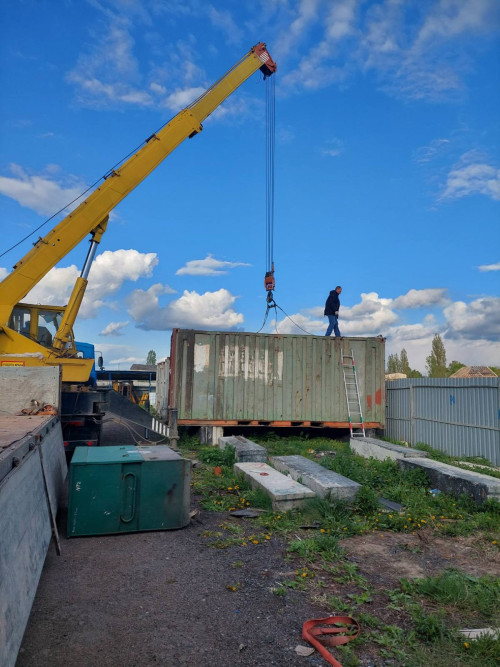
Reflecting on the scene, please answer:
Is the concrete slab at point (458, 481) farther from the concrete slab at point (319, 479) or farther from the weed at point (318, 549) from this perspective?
the weed at point (318, 549)

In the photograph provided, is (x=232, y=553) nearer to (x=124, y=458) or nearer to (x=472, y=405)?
(x=124, y=458)

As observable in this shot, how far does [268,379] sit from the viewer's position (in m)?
13.7

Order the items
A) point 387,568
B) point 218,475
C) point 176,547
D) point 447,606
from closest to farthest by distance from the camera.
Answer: point 447,606, point 387,568, point 176,547, point 218,475

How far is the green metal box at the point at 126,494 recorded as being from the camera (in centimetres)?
547

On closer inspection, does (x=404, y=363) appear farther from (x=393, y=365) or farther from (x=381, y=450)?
(x=381, y=450)

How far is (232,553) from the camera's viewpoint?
202 inches

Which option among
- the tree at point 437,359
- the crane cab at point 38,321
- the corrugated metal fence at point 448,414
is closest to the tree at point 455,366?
the tree at point 437,359

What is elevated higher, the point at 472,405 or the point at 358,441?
the point at 472,405

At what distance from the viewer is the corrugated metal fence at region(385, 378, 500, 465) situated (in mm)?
10547

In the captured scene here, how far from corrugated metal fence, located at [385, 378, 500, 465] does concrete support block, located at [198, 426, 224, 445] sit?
17.2ft

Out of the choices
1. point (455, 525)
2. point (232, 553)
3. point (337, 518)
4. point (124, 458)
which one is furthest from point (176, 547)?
point (455, 525)

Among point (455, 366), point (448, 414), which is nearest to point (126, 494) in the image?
point (448, 414)

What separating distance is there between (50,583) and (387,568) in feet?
10.6

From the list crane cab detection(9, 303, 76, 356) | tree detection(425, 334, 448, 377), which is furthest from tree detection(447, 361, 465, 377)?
crane cab detection(9, 303, 76, 356)
